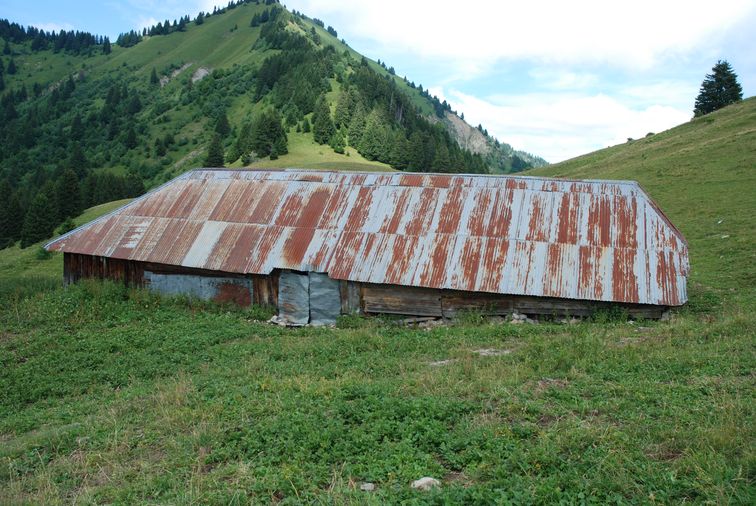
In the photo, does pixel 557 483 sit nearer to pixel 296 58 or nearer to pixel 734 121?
pixel 734 121

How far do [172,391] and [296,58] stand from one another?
4851 inches

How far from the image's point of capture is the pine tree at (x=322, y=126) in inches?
3563

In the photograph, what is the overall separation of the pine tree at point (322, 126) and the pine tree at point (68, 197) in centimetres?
3839

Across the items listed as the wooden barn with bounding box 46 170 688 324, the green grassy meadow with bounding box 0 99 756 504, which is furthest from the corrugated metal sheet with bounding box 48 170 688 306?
the green grassy meadow with bounding box 0 99 756 504

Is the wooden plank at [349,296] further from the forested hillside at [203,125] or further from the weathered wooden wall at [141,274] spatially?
the forested hillside at [203,125]

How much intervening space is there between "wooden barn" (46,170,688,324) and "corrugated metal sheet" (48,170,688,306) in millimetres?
50

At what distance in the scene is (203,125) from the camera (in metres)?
124

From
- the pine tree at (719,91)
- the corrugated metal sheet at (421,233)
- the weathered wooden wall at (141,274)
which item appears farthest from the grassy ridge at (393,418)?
the pine tree at (719,91)

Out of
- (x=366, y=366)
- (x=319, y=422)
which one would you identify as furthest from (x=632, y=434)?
(x=366, y=366)

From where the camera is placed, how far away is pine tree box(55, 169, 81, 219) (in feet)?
222

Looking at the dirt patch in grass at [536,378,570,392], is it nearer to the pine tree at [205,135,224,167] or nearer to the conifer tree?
the conifer tree

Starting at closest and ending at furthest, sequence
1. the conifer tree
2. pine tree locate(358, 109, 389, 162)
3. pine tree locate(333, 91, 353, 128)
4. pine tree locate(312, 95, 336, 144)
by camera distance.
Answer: the conifer tree → pine tree locate(312, 95, 336, 144) → pine tree locate(358, 109, 389, 162) → pine tree locate(333, 91, 353, 128)

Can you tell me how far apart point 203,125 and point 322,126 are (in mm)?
47003

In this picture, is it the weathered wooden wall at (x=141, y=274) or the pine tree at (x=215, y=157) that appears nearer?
→ the weathered wooden wall at (x=141, y=274)
